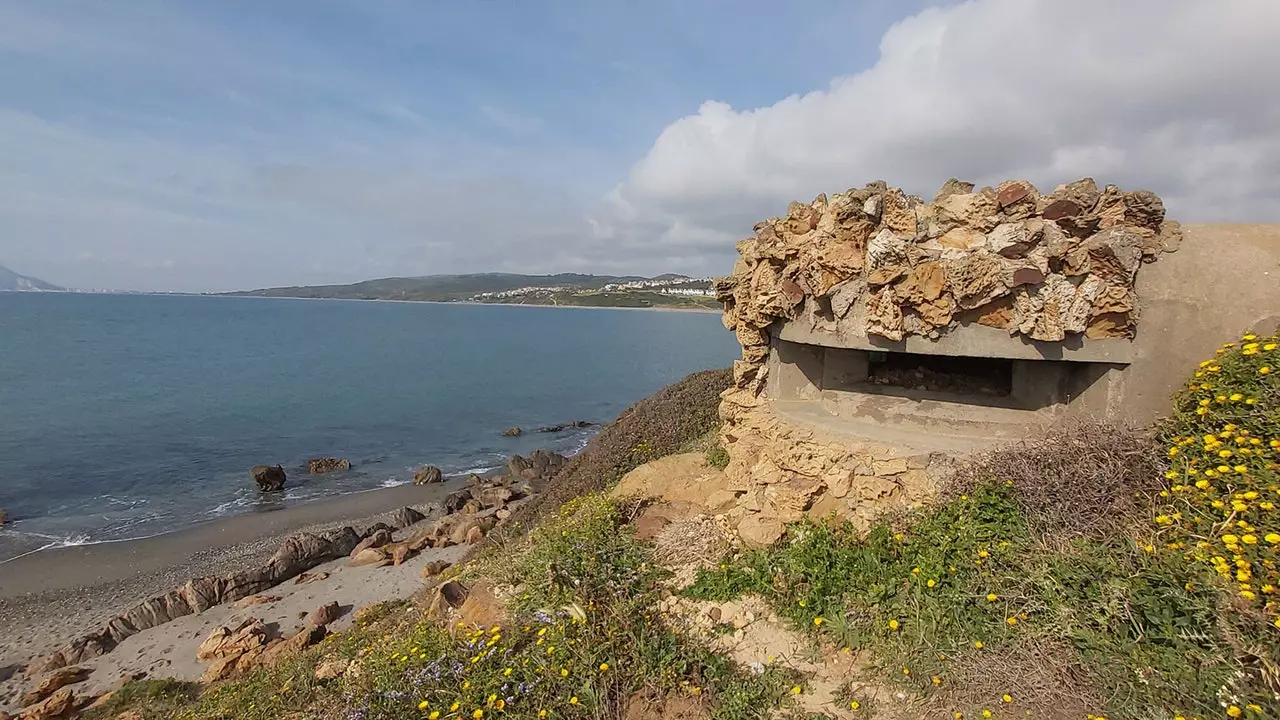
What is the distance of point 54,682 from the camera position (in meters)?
10.3

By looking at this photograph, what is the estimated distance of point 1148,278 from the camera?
5.02 metres

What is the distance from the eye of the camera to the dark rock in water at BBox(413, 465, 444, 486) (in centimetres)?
2381

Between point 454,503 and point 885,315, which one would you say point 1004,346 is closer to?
point 885,315

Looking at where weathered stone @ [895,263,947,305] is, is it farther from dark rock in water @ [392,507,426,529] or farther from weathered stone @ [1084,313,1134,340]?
dark rock in water @ [392,507,426,529]

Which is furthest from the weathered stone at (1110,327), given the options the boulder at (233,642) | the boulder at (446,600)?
the boulder at (233,642)

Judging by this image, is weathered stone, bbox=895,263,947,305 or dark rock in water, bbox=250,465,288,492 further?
dark rock in water, bbox=250,465,288,492

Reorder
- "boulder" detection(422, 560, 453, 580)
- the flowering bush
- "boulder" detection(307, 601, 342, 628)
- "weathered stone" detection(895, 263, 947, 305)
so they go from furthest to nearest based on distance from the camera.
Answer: "boulder" detection(422, 560, 453, 580) < "boulder" detection(307, 601, 342, 628) < "weathered stone" detection(895, 263, 947, 305) < the flowering bush

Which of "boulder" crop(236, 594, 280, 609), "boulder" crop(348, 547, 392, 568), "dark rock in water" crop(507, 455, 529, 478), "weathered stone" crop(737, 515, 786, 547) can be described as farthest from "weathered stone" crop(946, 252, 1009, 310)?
"dark rock in water" crop(507, 455, 529, 478)

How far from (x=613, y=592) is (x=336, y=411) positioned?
35.1 m

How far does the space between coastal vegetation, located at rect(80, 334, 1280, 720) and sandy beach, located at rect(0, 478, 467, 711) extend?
7312 millimetres

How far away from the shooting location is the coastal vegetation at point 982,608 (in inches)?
138

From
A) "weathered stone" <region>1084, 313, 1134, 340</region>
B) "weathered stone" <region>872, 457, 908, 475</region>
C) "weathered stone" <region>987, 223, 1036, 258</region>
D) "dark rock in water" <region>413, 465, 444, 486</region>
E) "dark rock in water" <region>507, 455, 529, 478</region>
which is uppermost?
"weathered stone" <region>987, 223, 1036, 258</region>

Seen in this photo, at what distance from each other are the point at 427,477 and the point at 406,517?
488 cm

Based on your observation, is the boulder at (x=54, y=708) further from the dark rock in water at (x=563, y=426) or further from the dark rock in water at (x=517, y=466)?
the dark rock in water at (x=563, y=426)
